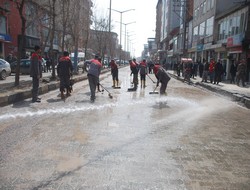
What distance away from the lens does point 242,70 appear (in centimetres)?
2147

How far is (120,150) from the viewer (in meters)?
5.70

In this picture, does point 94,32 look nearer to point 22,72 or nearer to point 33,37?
point 33,37

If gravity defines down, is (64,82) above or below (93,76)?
below

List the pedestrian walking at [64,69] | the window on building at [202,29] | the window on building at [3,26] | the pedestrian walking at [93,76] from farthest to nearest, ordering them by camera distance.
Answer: the window on building at [202,29] → the window on building at [3,26] → the pedestrian walking at [64,69] → the pedestrian walking at [93,76]

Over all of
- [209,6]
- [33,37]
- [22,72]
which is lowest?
[22,72]

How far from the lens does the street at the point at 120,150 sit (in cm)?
432

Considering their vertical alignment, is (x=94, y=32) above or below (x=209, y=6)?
below

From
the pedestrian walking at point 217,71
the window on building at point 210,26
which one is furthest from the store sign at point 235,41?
the window on building at point 210,26

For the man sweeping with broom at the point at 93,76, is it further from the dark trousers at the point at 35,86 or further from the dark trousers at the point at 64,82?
the dark trousers at the point at 35,86

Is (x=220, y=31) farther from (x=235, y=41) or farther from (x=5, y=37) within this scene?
(x=5, y=37)

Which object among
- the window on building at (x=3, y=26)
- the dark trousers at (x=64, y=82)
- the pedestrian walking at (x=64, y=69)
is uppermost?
the window on building at (x=3, y=26)

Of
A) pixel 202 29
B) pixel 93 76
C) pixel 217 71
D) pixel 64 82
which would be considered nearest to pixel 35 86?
pixel 64 82

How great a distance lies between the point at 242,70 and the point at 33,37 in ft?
109

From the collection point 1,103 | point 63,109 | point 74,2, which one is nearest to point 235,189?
point 63,109
